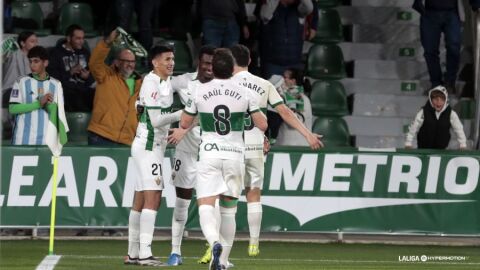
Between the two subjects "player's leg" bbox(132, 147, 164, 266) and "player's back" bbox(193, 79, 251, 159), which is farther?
"player's leg" bbox(132, 147, 164, 266)

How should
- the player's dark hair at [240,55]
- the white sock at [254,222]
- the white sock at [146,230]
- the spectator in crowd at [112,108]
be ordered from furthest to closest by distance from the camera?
the spectator in crowd at [112,108] → the white sock at [254,222] → the player's dark hair at [240,55] → the white sock at [146,230]

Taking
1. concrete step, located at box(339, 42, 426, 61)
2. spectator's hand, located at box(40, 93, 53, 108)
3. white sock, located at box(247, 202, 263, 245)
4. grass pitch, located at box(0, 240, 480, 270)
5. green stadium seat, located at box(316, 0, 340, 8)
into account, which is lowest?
grass pitch, located at box(0, 240, 480, 270)

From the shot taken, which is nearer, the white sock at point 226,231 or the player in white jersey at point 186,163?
the white sock at point 226,231

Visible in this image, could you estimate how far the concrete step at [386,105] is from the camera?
21344 mm

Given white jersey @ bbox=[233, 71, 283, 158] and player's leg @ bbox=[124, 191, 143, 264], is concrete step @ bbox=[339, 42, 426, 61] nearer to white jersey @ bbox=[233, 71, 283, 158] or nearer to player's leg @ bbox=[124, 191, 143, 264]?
white jersey @ bbox=[233, 71, 283, 158]

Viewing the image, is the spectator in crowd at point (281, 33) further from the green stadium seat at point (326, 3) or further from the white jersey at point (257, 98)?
the white jersey at point (257, 98)

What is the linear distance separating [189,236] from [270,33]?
414 centimetres

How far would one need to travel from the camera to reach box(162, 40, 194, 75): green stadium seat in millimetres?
20438

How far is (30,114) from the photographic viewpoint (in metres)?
17.0

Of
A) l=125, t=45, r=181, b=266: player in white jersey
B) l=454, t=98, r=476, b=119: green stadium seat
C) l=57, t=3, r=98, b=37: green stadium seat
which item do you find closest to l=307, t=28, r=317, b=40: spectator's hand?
l=454, t=98, r=476, b=119: green stadium seat

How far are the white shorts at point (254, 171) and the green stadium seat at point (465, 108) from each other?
761cm

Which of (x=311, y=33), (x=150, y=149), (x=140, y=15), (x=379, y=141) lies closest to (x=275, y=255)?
(x=150, y=149)

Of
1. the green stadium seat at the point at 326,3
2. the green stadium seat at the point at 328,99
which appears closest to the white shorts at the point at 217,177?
the green stadium seat at the point at 328,99

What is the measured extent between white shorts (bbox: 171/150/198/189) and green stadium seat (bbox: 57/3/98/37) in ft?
24.1
